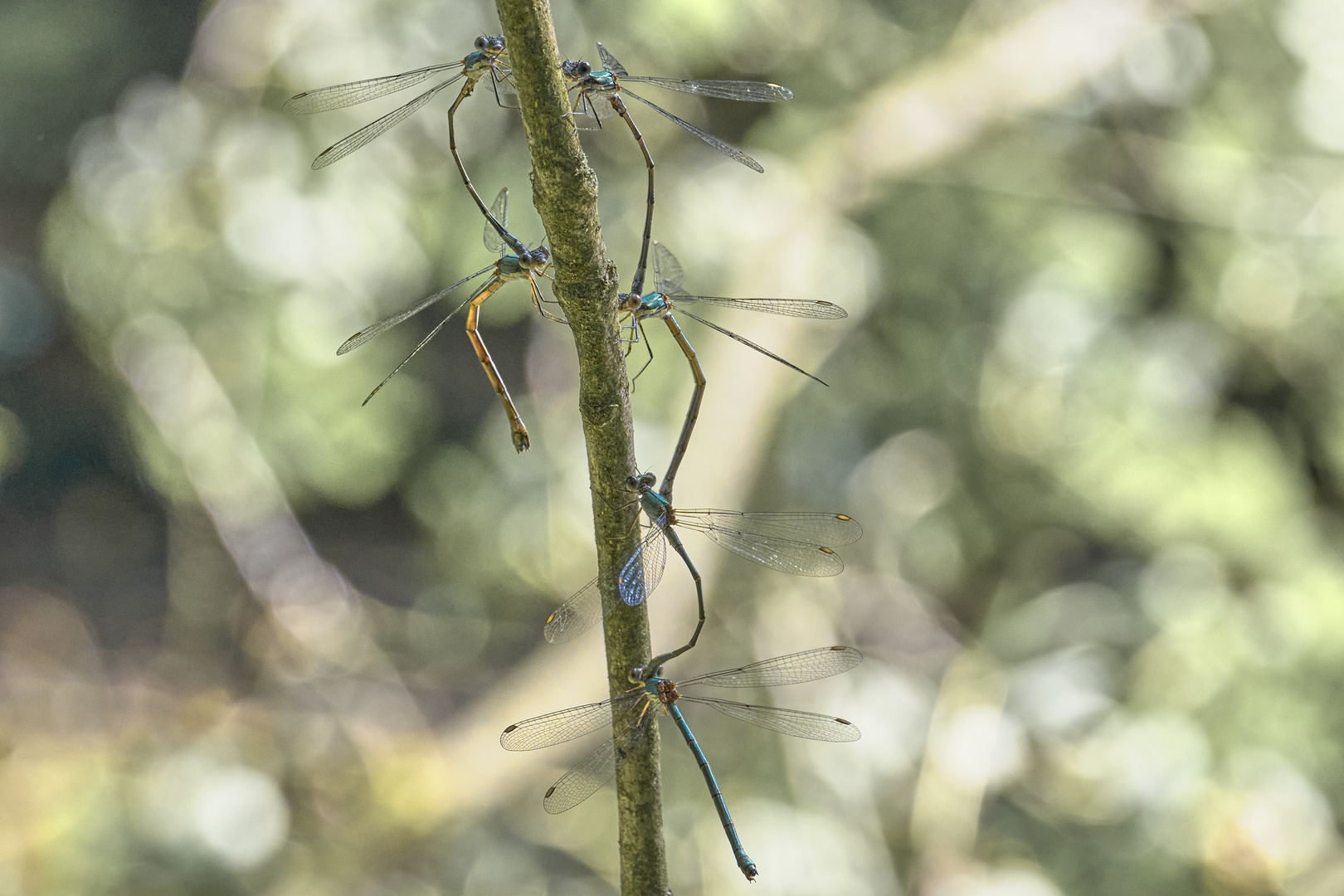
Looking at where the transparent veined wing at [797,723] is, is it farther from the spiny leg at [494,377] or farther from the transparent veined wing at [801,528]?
the spiny leg at [494,377]

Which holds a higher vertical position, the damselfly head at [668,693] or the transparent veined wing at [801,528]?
the transparent veined wing at [801,528]

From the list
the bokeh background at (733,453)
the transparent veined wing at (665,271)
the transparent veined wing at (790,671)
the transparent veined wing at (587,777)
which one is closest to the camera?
the transparent veined wing at (665,271)

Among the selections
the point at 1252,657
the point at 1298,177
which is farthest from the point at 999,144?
the point at 1252,657

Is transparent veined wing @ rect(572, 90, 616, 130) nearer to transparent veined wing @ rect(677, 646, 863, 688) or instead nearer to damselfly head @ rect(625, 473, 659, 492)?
damselfly head @ rect(625, 473, 659, 492)

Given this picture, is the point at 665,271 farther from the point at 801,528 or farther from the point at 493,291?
the point at 801,528

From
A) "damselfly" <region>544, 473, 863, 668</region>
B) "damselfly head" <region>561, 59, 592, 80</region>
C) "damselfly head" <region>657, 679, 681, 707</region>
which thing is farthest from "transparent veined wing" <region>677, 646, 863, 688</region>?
"damselfly head" <region>561, 59, 592, 80</region>

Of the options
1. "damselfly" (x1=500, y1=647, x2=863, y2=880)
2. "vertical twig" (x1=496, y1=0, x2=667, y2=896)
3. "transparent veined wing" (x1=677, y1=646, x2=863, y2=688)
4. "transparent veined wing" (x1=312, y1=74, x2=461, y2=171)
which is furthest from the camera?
"transparent veined wing" (x1=677, y1=646, x2=863, y2=688)

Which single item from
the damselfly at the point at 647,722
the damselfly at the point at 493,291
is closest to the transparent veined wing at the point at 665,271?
the damselfly at the point at 493,291
